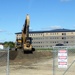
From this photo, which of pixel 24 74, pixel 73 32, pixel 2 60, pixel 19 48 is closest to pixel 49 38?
pixel 73 32

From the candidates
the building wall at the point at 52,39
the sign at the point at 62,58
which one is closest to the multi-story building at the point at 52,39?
the building wall at the point at 52,39

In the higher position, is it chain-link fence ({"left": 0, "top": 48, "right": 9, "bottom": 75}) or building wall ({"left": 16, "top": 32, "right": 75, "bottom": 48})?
building wall ({"left": 16, "top": 32, "right": 75, "bottom": 48})

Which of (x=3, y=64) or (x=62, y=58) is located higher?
(x=62, y=58)

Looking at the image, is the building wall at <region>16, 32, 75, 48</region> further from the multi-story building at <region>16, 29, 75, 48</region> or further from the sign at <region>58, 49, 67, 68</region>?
the sign at <region>58, 49, 67, 68</region>

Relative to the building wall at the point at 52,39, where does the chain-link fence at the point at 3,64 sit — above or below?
below

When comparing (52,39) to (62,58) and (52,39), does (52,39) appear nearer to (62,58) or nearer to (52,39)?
(52,39)

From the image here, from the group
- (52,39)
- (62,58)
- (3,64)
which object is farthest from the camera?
(52,39)

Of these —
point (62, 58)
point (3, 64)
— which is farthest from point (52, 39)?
point (62, 58)

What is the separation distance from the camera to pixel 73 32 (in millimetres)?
176750

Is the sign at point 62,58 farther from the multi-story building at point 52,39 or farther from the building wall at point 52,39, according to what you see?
the building wall at point 52,39

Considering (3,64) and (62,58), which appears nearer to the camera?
(62,58)

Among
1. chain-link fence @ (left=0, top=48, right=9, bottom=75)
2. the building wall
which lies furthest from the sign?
the building wall

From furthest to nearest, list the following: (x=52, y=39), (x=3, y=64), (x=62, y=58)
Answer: (x=52, y=39) < (x=3, y=64) < (x=62, y=58)

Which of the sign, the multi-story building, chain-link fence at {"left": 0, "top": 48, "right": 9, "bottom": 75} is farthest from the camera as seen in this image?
the multi-story building
